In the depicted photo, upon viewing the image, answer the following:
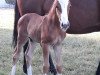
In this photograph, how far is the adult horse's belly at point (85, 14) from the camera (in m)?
5.48

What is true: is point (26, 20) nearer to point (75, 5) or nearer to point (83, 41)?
point (75, 5)

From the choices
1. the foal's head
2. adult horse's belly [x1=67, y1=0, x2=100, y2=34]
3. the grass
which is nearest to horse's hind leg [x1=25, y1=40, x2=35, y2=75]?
the grass

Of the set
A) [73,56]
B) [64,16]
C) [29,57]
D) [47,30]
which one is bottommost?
[73,56]

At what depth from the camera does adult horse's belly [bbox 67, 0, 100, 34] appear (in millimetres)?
5484

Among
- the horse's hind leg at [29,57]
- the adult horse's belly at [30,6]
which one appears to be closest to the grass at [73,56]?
the horse's hind leg at [29,57]

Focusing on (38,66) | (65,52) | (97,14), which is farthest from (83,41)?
(97,14)

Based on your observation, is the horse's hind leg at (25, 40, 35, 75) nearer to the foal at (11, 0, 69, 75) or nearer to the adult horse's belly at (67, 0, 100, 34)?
the foal at (11, 0, 69, 75)

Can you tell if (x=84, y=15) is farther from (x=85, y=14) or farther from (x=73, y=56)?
(x=73, y=56)

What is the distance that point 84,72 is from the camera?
6254 millimetres

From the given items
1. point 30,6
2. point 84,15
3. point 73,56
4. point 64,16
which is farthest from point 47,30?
point 73,56

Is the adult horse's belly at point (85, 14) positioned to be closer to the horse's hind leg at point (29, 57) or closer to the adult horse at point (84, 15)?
the adult horse at point (84, 15)

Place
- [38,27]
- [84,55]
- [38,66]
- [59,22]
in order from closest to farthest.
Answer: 1. [59,22]
2. [38,27]
3. [38,66]
4. [84,55]

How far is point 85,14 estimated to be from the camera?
18.0 ft

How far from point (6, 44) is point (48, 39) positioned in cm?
403
